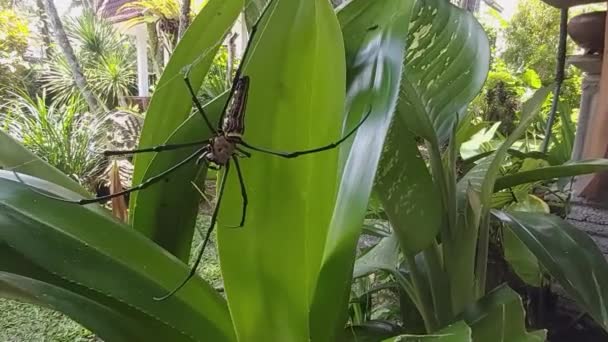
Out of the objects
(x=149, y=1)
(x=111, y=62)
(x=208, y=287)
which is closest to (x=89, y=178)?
(x=149, y=1)

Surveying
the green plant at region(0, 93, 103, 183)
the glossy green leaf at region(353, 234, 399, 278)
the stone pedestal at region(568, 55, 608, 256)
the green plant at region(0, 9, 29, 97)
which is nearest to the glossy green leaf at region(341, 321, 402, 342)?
the glossy green leaf at region(353, 234, 399, 278)

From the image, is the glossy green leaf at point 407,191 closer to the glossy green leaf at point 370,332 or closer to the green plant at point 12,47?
the glossy green leaf at point 370,332

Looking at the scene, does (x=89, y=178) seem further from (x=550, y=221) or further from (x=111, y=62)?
(x=550, y=221)

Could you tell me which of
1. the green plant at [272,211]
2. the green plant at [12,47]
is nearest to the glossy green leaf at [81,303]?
the green plant at [272,211]

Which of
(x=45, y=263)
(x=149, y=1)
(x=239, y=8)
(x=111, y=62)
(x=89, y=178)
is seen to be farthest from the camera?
(x=111, y=62)

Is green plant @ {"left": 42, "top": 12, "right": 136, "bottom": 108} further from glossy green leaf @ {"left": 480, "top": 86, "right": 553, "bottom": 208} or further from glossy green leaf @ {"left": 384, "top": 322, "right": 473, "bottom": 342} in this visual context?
glossy green leaf @ {"left": 384, "top": 322, "right": 473, "bottom": 342}

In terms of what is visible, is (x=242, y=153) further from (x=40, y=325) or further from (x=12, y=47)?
(x=12, y=47)

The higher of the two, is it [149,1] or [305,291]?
[149,1]
